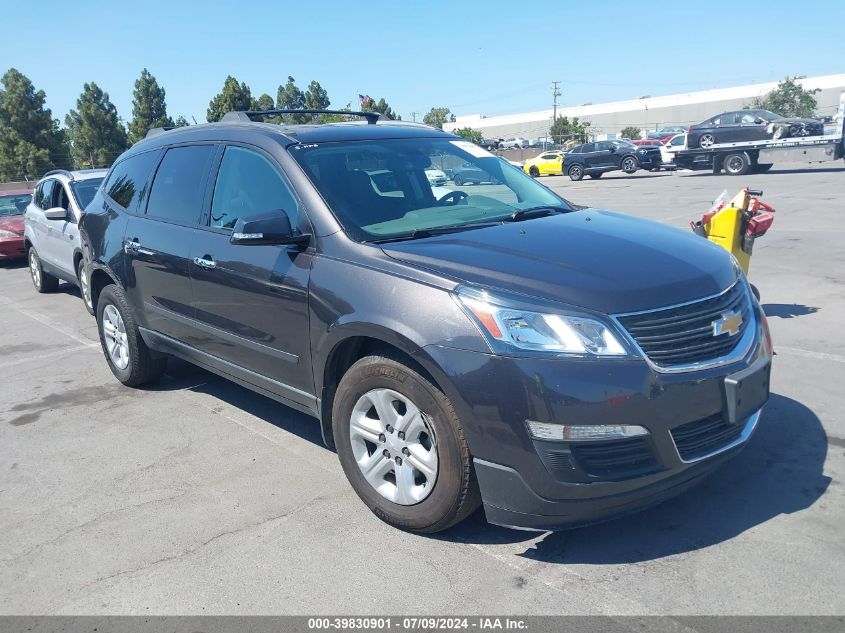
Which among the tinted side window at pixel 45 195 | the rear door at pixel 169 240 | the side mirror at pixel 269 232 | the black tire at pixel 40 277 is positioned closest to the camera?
the side mirror at pixel 269 232

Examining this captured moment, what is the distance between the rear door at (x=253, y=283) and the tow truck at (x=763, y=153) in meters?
26.1

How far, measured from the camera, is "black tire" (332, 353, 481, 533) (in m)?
3.12

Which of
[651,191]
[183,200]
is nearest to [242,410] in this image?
[183,200]

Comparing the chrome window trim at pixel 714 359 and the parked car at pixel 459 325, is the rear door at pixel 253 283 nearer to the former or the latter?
the parked car at pixel 459 325

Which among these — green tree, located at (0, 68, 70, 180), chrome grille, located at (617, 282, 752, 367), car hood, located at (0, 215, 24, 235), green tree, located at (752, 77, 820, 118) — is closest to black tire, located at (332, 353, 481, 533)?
chrome grille, located at (617, 282, 752, 367)

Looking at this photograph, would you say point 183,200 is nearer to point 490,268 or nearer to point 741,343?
point 490,268

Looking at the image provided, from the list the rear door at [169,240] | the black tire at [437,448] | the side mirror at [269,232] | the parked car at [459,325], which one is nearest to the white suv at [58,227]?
the rear door at [169,240]

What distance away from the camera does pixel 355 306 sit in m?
3.46

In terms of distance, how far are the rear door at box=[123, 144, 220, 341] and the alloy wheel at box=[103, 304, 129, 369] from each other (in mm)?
431

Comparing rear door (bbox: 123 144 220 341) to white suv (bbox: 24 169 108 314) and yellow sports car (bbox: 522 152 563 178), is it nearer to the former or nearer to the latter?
white suv (bbox: 24 169 108 314)

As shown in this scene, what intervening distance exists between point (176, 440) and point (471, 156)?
8.81 feet

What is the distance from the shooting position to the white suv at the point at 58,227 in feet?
30.6

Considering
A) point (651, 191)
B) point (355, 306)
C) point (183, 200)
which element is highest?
point (183, 200)

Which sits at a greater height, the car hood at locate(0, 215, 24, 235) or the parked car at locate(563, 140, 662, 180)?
the car hood at locate(0, 215, 24, 235)
